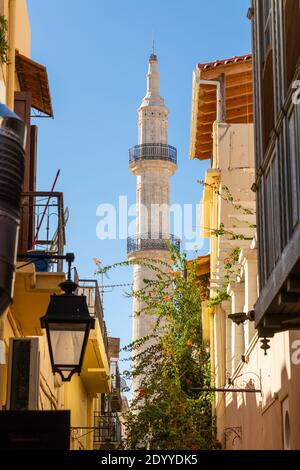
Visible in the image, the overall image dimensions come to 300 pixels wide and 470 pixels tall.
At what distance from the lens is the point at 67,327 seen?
314 inches

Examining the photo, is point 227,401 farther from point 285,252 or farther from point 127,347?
point 285,252

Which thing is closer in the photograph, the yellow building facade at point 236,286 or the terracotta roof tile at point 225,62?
the yellow building facade at point 236,286

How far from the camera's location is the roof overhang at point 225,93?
81.5ft

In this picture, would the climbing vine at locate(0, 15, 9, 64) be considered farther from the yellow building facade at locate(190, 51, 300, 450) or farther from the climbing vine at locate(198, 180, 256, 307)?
the climbing vine at locate(198, 180, 256, 307)

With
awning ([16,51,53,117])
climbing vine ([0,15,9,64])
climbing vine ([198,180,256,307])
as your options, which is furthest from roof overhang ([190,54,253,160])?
climbing vine ([0,15,9,64])

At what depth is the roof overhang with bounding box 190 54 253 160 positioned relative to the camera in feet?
81.5

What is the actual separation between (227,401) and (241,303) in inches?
129

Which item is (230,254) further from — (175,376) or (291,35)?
(291,35)

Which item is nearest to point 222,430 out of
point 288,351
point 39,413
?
point 288,351

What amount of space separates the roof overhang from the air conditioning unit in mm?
13191

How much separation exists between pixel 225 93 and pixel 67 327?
57.9 ft

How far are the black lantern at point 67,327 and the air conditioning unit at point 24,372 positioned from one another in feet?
10.6

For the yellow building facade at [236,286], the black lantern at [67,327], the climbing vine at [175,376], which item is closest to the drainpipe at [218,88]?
the yellow building facade at [236,286]

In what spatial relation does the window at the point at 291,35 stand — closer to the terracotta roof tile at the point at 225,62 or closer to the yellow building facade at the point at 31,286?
the yellow building facade at the point at 31,286
